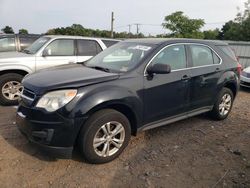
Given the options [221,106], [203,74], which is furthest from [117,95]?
[221,106]

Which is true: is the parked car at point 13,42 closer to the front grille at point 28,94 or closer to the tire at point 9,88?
the tire at point 9,88

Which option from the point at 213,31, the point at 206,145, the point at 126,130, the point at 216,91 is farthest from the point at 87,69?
the point at 213,31

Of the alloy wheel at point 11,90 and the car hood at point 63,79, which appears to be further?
the alloy wheel at point 11,90

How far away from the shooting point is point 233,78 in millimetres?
5773

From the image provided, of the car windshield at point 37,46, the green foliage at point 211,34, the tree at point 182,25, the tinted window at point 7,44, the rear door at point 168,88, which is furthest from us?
the green foliage at point 211,34

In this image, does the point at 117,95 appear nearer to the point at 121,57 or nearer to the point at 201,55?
the point at 121,57

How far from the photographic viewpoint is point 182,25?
3634cm

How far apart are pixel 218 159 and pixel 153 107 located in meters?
1.23

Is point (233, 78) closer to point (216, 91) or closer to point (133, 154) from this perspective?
point (216, 91)

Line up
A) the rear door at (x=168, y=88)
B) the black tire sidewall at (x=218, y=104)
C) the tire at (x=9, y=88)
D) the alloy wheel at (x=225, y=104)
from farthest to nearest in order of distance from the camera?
the tire at (x=9, y=88) < the alloy wheel at (x=225, y=104) < the black tire sidewall at (x=218, y=104) < the rear door at (x=168, y=88)

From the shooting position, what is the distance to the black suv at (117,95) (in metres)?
3.43

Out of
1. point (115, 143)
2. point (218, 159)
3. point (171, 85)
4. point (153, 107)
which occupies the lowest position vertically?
point (218, 159)

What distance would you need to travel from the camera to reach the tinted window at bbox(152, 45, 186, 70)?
4.41 metres

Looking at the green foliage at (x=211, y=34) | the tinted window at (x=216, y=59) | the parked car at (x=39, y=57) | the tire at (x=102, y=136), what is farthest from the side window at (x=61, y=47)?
the green foliage at (x=211, y=34)
